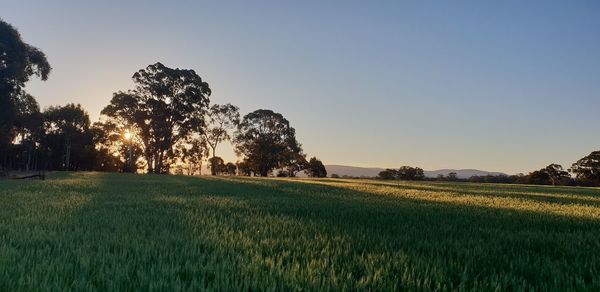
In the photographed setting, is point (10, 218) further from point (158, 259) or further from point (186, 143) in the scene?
point (186, 143)

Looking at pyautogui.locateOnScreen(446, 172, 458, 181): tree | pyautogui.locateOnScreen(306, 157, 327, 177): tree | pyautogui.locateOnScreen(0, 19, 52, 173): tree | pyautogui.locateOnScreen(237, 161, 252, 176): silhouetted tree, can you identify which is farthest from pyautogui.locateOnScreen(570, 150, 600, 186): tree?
pyautogui.locateOnScreen(0, 19, 52, 173): tree

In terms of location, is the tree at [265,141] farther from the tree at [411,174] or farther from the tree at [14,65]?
the tree at [14,65]

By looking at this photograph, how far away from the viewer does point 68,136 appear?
70.5 metres

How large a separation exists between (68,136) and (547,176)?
286 ft

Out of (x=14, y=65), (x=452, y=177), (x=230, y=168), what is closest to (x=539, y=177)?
(x=452, y=177)

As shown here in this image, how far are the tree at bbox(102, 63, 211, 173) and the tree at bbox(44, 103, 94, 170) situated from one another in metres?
10.7

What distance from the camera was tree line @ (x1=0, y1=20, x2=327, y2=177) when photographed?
64812mm

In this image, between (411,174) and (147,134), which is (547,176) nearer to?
(411,174)

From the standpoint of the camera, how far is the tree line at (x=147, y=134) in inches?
2552

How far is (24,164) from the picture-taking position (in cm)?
7294

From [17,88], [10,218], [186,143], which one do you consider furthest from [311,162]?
[10,218]

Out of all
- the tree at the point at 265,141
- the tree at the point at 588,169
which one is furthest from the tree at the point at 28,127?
the tree at the point at 588,169

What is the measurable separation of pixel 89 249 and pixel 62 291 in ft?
5.88

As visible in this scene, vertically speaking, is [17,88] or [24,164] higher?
[17,88]
